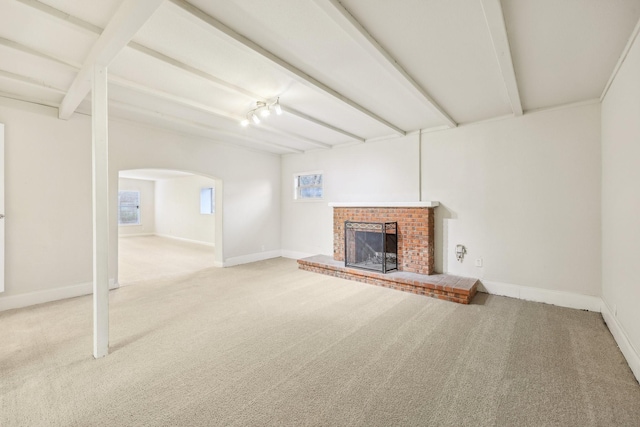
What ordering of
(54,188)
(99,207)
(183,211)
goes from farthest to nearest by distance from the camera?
1. (183,211)
2. (54,188)
3. (99,207)

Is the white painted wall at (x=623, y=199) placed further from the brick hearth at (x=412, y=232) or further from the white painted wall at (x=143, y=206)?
the white painted wall at (x=143, y=206)

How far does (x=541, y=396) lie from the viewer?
1820 millimetres

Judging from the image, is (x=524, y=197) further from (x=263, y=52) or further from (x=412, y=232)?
(x=263, y=52)

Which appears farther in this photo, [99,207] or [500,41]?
[99,207]

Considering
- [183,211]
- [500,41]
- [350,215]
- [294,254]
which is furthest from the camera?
[183,211]

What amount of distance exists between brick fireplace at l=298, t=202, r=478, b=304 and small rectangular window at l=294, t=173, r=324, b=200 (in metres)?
1.03

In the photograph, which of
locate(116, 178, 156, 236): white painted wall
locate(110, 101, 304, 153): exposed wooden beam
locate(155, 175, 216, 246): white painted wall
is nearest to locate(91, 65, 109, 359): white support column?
locate(110, 101, 304, 153): exposed wooden beam

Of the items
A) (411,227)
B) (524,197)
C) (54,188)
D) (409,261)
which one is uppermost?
(54,188)

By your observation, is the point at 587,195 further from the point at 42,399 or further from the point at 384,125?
the point at 42,399

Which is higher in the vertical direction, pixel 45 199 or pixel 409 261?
pixel 45 199

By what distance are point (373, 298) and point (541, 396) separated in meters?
2.09

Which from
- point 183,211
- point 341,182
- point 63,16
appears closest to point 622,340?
point 341,182

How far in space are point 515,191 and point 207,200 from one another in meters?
8.50

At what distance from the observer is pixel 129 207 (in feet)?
36.0
